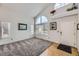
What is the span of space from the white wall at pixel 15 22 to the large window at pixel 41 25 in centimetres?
20

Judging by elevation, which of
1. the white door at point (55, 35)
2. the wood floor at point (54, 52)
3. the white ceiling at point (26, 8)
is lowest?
the wood floor at point (54, 52)

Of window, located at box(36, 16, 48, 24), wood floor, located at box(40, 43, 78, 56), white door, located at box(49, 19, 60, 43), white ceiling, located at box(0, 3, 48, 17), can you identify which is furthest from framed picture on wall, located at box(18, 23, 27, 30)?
wood floor, located at box(40, 43, 78, 56)

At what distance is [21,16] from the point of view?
244cm

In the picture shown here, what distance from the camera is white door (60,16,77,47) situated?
2.70m

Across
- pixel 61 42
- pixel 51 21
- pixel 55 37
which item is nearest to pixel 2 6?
pixel 51 21

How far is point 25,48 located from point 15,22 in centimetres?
86

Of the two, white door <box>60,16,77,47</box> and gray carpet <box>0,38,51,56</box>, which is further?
white door <box>60,16,77,47</box>

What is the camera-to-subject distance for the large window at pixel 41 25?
2.53 meters

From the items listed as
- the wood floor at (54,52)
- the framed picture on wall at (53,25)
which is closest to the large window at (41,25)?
the framed picture on wall at (53,25)

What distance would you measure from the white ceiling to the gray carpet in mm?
839

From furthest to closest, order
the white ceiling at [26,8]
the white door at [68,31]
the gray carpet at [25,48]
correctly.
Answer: the white door at [68,31]
the gray carpet at [25,48]
the white ceiling at [26,8]

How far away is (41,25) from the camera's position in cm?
259

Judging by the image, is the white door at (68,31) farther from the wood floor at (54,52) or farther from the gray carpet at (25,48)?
the gray carpet at (25,48)

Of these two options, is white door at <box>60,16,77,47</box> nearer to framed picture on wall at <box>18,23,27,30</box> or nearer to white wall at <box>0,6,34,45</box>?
white wall at <box>0,6,34,45</box>
